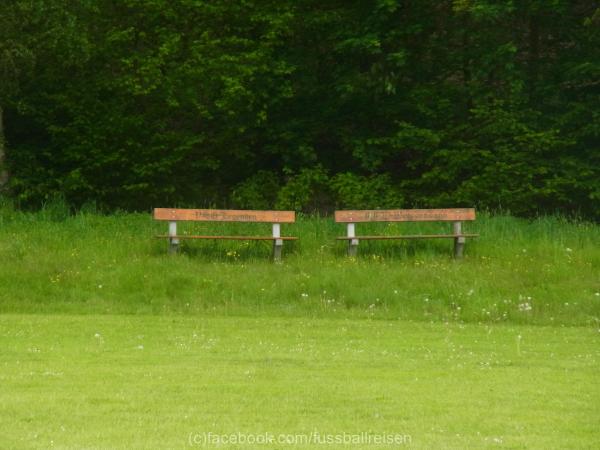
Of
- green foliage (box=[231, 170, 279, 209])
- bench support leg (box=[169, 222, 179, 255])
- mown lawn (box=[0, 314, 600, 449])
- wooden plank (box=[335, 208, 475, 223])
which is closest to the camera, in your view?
mown lawn (box=[0, 314, 600, 449])

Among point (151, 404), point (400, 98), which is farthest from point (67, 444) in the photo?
point (400, 98)

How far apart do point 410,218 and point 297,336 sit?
7033mm

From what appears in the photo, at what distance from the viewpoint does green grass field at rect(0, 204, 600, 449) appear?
29.3ft

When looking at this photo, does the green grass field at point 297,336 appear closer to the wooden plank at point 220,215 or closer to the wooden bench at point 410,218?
the wooden bench at point 410,218

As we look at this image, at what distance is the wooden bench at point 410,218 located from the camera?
20.7m

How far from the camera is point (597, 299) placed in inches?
709

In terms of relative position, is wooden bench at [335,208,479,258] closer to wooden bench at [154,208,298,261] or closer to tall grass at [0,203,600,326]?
tall grass at [0,203,600,326]

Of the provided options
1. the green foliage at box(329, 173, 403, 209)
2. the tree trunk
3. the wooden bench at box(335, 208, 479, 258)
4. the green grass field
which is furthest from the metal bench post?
the tree trunk

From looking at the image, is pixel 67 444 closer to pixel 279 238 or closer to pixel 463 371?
pixel 463 371

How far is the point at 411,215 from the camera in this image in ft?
69.3

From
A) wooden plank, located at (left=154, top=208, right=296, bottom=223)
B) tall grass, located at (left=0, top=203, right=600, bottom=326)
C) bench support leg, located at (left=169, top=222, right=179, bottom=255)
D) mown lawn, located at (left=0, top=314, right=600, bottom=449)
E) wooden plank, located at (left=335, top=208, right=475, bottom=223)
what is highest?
wooden plank, located at (left=154, top=208, right=296, bottom=223)

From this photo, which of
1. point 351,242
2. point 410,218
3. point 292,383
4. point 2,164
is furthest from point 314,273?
point 2,164

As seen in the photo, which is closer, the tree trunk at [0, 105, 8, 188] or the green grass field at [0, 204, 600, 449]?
the green grass field at [0, 204, 600, 449]

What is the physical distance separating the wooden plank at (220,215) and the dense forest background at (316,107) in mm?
7644
